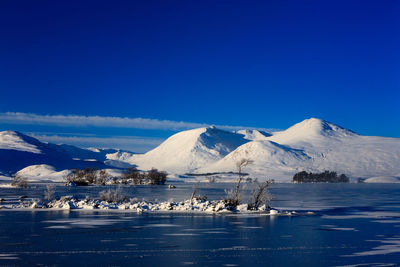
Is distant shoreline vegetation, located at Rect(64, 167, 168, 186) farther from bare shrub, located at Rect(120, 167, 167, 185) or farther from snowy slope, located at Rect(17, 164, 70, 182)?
snowy slope, located at Rect(17, 164, 70, 182)

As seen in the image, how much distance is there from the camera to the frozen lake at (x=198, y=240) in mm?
14703

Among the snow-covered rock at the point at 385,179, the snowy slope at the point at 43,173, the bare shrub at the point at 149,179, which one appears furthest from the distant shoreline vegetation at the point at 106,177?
the snow-covered rock at the point at 385,179

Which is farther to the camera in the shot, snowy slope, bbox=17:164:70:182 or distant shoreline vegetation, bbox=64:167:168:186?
snowy slope, bbox=17:164:70:182

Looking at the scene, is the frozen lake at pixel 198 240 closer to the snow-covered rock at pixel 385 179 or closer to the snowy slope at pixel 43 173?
the snowy slope at pixel 43 173

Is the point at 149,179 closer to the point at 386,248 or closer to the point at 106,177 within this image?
the point at 106,177

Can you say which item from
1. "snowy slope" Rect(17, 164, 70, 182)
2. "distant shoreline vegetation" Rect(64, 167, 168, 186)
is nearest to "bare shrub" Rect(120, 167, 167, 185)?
"distant shoreline vegetation" Rect(64, 167, 168, 186)

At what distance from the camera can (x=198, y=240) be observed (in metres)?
18.8

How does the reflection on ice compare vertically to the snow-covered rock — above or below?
below

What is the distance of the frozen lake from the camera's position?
1470 centimetres

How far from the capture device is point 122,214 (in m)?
30.1

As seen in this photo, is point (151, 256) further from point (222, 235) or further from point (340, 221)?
point (340, 221)

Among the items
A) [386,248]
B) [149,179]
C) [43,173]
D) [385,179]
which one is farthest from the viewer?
[385,179]

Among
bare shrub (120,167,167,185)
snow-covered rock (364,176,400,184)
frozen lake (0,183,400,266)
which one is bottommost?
frozen lake (0,183,400,266)

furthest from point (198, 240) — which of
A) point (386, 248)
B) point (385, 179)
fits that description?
point (385, 179)
